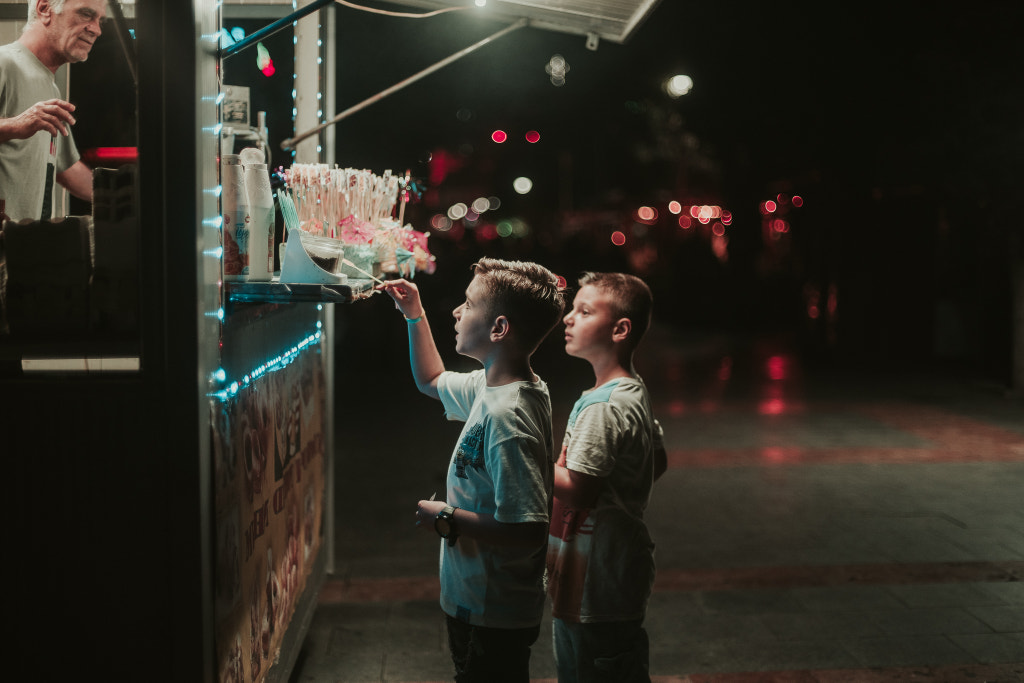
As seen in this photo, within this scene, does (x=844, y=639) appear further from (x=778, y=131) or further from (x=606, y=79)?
(x=606, y=79)

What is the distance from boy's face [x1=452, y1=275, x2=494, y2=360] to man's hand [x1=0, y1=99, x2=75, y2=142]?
56.6 inches

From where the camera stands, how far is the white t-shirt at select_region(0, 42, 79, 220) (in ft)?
10.3

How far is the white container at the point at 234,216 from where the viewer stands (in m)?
2.82

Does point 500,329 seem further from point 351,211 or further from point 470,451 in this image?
point 351,211

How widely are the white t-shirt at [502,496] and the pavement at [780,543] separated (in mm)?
1723

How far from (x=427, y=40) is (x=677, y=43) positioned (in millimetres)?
9459

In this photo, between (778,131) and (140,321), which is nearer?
(140,321)

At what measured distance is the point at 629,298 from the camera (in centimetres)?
304

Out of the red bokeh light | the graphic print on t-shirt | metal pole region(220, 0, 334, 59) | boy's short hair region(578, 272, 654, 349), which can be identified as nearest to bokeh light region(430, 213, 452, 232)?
the red bokeh light

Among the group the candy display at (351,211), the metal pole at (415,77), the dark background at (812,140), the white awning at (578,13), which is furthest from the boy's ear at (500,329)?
the white awning at (578,13)

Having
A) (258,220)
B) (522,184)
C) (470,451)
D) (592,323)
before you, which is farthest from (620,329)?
(522,184)

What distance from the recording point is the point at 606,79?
33.8 m

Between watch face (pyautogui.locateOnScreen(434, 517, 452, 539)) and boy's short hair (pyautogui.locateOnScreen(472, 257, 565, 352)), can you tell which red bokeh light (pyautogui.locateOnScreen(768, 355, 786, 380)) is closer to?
boy's short hair (pyautogui.locateOnScreen(472, 257, 565, 352))

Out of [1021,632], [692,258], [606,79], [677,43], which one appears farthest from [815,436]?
[606,79]
